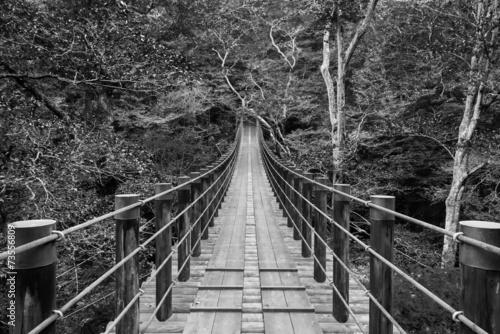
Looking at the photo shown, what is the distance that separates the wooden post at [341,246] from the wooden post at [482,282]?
1.60 m

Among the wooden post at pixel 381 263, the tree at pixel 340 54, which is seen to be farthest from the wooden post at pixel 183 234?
the tree at pixel 340 54

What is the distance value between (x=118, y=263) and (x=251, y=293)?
5.64ft

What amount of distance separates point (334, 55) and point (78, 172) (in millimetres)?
16699

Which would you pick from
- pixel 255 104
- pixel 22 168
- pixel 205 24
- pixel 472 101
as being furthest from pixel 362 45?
pixel 22 168

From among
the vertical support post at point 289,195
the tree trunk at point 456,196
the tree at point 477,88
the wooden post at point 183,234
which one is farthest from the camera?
the tree trunk at point 456,196

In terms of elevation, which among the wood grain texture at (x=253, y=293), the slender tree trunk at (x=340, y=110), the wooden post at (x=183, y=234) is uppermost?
the slender tree trunk at (x=340, y=110)

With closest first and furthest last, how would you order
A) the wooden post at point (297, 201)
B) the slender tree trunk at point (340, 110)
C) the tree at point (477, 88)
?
the wooden post at point (297, 201) → the tree at point (477, 88) → the slender tree trunk at point (340, 110)

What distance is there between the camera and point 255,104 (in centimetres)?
1944

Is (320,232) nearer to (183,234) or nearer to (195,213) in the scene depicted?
(183,234)

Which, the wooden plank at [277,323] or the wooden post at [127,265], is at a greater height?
the wooden post at [127,265]

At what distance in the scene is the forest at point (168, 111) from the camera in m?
6.32

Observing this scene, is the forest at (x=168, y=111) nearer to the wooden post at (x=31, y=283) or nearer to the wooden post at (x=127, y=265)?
the wooden post at (x=127, y=265)

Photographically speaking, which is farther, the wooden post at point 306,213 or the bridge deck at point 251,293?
the wooden post at point 306,213

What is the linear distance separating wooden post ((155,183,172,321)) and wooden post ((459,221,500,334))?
2.12 metres
